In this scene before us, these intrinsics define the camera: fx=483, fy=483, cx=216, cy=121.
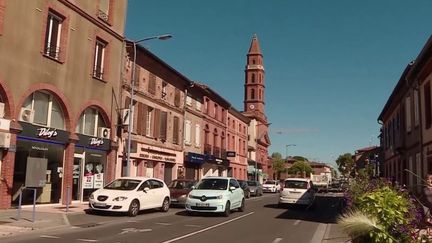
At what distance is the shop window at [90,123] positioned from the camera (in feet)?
79.6

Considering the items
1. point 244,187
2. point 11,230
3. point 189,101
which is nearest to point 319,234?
point 11,230

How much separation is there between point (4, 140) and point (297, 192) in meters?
14.5

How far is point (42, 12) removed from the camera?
67.4 ft

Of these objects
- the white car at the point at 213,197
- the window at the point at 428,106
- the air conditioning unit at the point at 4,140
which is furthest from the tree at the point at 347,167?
the air conditioning unit at the point at 4,140

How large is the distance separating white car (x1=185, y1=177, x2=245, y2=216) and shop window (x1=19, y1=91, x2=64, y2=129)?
7031 millimetres

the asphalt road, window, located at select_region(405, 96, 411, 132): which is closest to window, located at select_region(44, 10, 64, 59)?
the asphalt road

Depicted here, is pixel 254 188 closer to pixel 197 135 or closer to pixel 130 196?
pixel 197 135

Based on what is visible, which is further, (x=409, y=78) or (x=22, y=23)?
(x=409, y=78)

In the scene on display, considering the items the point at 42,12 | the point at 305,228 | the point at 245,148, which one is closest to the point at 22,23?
the point at 42,12

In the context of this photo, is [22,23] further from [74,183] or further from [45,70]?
[74,183]

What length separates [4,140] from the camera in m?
18.0

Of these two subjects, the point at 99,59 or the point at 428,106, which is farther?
the point at 99,59

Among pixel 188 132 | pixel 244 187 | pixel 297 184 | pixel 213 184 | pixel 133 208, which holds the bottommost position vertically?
pixel 133 208

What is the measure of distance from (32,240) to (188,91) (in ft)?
94.8
